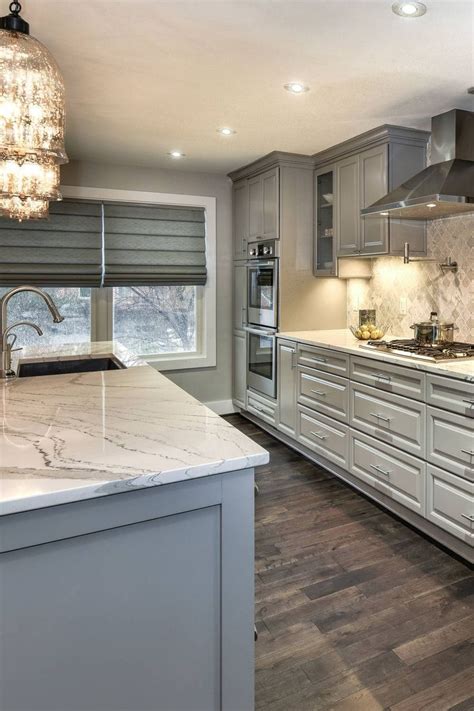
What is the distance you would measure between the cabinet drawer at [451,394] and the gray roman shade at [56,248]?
10.0 ft

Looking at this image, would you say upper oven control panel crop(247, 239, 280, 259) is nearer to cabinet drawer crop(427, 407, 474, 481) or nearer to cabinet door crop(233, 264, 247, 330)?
cabinet door crop(233, 264, 247, 330)

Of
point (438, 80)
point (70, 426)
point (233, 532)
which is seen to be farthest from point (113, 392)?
point (438, 80)

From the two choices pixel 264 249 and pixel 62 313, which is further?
pixel 62 313

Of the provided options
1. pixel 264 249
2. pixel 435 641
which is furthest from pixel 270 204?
pixel 435 641

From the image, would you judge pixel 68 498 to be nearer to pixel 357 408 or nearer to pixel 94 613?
pixel 94 613

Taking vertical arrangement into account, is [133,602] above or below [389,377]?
below

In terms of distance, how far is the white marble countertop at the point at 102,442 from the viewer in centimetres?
100

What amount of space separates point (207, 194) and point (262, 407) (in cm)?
217

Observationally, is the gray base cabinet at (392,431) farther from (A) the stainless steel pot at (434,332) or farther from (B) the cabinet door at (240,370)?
(B) the cabinet door at (240,370)

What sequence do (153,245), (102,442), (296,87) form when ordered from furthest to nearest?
(153,245)
(296,87)
(102,442)

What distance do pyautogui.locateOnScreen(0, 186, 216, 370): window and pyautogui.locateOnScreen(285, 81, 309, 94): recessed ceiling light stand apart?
2.14 metres

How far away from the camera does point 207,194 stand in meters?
4.86

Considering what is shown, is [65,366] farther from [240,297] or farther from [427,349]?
[240,297]

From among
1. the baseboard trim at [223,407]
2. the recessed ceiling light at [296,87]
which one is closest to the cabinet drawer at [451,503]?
the recessed ceiling light at [296,87]
